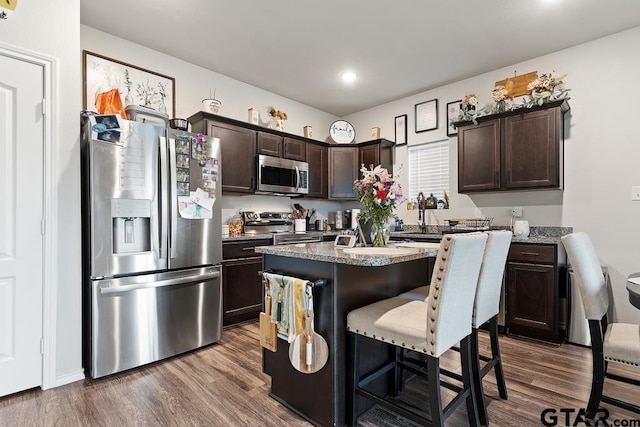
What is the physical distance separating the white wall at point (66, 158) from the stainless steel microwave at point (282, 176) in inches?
73.9

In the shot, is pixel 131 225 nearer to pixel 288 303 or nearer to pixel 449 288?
pixel 288 303

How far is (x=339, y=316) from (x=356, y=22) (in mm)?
2467

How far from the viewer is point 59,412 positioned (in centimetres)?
186

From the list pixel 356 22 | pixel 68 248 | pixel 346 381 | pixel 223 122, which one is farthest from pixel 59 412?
pixel 356 22

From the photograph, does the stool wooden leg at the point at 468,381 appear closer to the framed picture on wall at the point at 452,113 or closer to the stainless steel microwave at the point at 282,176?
the stainless steel microwave at the point at 282,176

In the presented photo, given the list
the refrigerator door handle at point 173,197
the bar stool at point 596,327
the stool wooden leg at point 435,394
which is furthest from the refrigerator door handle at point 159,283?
the bar stool at point 596,327

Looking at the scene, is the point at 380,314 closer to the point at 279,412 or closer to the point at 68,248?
the point at 279,412

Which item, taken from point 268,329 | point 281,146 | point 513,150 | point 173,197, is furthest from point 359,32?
point 268,329

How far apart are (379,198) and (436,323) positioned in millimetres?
877

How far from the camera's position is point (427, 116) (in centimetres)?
426

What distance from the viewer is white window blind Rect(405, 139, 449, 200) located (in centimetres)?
416

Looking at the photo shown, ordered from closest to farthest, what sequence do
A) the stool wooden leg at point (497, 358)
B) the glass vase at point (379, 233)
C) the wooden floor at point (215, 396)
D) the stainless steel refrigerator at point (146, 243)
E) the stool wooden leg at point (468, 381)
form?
the stool wooden leg at point (468, 381)
the wooden floor at point (215, 396)
the stool wooden leg at point (497, 358)
the glass vase at point (379, 233)
the stainless steel refrigerator at point (146, 243)

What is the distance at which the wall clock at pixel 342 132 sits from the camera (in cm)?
500

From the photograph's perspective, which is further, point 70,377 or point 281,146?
point 281,146
